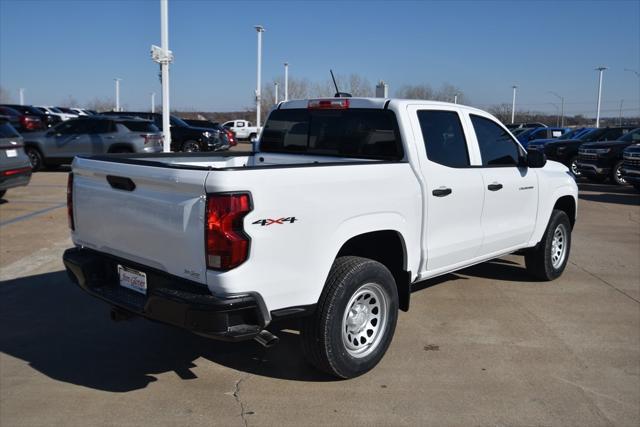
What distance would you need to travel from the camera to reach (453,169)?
5.17 meters

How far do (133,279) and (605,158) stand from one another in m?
17.4

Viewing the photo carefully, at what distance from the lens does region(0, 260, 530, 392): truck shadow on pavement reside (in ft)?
14.5

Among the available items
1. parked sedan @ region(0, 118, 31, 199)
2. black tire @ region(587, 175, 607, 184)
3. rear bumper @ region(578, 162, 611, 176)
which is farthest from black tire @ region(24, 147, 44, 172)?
black tire @ region(587, 175, 607, 184)

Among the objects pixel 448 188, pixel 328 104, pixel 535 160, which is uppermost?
pixel 328 104

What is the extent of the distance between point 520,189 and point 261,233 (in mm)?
3569

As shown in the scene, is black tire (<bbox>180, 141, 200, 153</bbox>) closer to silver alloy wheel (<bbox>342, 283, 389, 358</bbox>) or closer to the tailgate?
the tailgate

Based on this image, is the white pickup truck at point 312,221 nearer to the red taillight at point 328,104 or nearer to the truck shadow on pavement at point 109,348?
the red taillight at point 328,104

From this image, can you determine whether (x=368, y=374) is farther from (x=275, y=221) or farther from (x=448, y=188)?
(x=448, y=188)

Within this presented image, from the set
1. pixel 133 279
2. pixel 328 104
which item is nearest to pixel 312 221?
pixel 133 279

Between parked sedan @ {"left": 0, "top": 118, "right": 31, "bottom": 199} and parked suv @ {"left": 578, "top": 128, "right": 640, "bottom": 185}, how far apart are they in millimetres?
15677

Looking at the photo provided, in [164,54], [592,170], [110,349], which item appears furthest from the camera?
[592,170]

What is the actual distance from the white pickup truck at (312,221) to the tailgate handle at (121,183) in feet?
0.04

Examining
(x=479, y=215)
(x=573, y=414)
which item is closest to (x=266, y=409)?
(x=573, y=414)

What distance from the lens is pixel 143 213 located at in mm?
3832
